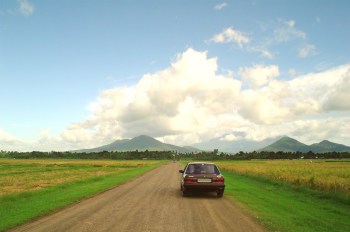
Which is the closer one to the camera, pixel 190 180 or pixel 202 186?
pixel 202 186

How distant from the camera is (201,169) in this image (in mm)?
19797

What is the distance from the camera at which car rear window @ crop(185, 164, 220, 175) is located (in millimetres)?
19555

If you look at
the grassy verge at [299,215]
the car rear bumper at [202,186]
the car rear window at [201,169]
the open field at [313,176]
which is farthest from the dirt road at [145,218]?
the open field at [313,176]

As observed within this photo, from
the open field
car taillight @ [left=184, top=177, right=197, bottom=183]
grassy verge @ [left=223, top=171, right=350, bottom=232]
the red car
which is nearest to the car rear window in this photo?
the red car

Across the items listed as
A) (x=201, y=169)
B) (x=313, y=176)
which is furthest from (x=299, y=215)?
(x=313, y=176)

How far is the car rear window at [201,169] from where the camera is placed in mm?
19555

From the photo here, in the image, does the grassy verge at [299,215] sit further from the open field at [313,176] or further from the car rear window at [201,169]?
the open field at [313,176]

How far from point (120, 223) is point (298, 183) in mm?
21581

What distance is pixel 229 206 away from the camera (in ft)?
51.1

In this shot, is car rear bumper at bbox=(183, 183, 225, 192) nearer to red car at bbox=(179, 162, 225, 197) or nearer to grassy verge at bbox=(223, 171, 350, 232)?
red car at bbox=(179, 162, 225, 197)

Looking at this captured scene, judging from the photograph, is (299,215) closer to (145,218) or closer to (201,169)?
(145,218)

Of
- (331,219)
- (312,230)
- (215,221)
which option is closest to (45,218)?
(215,221)

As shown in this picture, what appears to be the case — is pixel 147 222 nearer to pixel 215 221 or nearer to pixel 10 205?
pixel 215 221

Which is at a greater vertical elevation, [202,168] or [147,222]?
[202,168]
